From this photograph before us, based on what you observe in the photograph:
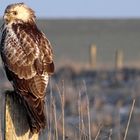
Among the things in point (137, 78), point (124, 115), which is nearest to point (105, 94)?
point (137, 78)

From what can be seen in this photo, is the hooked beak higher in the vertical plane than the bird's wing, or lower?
higher

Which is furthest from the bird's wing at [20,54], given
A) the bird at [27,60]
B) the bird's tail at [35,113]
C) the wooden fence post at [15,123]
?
the wooden fence post at [15,123]

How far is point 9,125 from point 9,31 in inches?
50.9

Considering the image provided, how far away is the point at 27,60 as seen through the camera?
5824mm

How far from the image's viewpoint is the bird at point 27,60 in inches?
220

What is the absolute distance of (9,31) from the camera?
6223mm

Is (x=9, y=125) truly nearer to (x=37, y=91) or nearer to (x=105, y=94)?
(x=37, y=91)

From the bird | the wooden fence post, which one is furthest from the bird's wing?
the wooden fence post

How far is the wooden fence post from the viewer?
509 centimetres

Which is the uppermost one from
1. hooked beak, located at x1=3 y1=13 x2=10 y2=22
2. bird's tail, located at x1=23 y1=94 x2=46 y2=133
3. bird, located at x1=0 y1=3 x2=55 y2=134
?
hooked beak, located at x1=3 y1=13 x2=10 y2=22

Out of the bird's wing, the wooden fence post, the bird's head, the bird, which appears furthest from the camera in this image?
the bird's head

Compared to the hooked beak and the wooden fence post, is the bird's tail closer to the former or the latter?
the wooden fence post

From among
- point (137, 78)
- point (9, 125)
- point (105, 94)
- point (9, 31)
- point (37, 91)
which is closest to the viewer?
point (9, 125)

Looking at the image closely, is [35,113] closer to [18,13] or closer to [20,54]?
[20,54]
